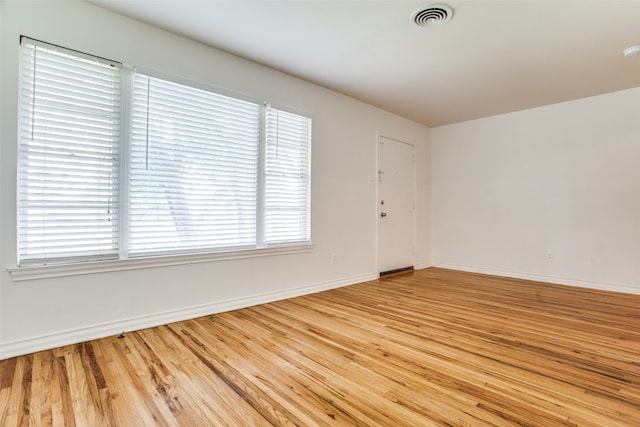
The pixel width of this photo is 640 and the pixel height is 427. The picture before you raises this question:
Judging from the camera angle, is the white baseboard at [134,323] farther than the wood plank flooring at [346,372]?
Yes

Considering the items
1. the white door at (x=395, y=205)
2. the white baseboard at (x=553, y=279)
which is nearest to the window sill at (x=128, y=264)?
the white door at (x=395, y=205)

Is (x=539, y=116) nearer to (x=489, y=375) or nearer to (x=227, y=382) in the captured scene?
(x=489, y=375)

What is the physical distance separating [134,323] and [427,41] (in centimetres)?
350

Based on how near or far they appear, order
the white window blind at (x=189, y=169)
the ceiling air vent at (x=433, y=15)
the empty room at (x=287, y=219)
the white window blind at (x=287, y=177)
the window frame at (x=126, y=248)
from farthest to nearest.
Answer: the white window blind at (x=287, y=177)
the white window blind at (x=189, y=169)
the ceiling air vent at (x=433, y=15)
the window frame at (x=126, y=248)
the empty room at (x=287, y=219)

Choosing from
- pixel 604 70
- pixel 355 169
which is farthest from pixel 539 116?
pixel 355 169

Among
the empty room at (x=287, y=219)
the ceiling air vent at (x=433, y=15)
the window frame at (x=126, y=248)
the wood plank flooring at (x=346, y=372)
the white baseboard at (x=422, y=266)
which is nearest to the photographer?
the wood plank flooring at (x=346, y=372)

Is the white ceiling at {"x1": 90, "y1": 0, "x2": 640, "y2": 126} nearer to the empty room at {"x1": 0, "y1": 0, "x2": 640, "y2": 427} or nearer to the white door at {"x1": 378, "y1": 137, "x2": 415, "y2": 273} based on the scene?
the empty room at {"x1": 0, "y1": 0, "x2": 640, "y2": 427}

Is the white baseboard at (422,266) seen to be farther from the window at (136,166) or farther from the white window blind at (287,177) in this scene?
the window at (136,166)

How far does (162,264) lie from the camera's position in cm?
270

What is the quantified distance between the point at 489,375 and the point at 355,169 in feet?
9.83

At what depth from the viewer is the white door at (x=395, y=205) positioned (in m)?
4.78

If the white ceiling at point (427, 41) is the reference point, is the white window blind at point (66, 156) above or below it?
below

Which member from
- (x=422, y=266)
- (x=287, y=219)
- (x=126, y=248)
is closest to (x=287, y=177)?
(x=287, y=219)

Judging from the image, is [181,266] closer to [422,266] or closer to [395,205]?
[395,205]
